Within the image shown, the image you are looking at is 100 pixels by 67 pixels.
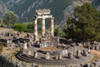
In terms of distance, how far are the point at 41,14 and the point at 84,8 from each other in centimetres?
1488

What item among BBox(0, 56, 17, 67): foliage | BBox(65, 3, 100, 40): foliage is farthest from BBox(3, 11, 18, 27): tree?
BBox(0, 56, 17, 67): foliage

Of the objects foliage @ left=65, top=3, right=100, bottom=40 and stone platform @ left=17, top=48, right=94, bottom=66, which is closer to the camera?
stone platform @ left=17, top=48, right=94, bottom=66

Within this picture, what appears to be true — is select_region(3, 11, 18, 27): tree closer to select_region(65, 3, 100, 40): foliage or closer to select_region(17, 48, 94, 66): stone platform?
select_region(65, 3, 100, 40): foliage

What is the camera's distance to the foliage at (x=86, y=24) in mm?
55356

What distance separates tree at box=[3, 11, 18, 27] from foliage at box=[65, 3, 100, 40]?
48.0 m

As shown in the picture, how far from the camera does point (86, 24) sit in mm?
56594

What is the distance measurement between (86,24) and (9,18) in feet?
180

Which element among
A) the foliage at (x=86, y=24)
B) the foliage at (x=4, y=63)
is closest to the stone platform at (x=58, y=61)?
the foliage at (x=4, y=63)

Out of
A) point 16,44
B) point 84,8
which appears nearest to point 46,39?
point 16,44

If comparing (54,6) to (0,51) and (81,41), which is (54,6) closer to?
(81,41)

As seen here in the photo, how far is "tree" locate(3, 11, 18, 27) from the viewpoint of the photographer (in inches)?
3834

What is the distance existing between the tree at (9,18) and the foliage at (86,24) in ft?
157

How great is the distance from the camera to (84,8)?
5844cm

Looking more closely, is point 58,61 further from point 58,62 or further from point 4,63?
point 4,63
